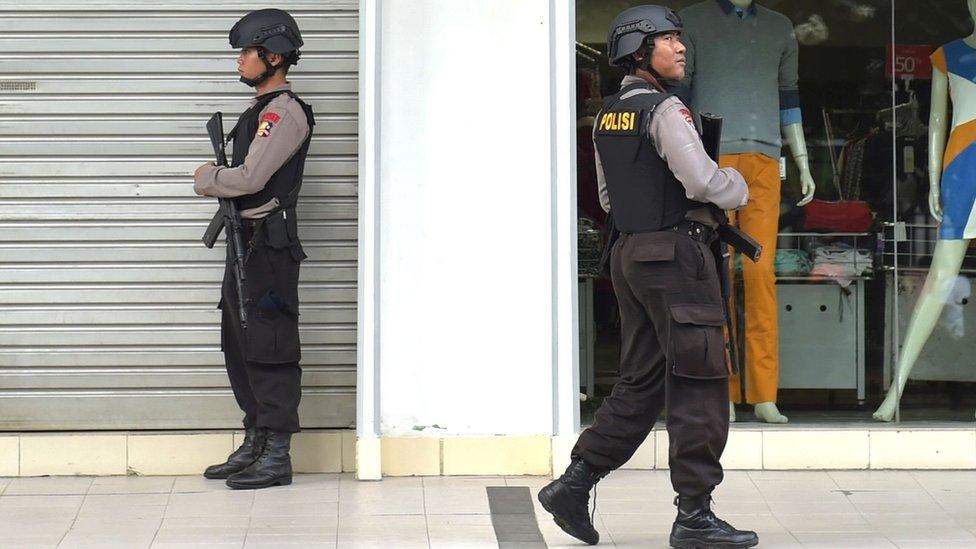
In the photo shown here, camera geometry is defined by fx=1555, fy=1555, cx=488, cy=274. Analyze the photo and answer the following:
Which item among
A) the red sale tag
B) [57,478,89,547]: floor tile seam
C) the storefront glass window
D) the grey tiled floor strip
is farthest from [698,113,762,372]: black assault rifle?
[57,478,89,547]: floor tile seam

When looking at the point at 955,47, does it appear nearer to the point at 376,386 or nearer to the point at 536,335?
the point at 536,335

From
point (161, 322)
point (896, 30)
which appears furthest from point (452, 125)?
point (896, 30)

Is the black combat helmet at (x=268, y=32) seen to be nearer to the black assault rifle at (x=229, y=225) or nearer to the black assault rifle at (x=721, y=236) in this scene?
the black assault rifle at (x=229, y=225)

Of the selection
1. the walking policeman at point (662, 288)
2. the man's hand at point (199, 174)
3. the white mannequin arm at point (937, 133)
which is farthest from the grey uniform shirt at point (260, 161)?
the white mannequin arm at point (937, 133)

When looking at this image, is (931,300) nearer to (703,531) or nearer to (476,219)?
(476,219)

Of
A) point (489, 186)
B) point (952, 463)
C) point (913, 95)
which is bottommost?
point (952, 463)

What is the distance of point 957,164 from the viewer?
7586 millimetres

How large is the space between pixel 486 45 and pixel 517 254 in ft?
3.10

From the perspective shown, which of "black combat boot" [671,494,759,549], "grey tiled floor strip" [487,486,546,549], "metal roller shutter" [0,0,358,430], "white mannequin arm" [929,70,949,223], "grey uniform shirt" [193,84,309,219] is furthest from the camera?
"white mannequin arm" [929,70,949,223]

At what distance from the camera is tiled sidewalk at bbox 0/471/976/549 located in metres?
5.85

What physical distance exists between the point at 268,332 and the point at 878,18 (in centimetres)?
327

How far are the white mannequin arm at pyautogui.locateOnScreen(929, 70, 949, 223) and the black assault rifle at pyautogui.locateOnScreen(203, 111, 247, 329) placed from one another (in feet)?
11.0

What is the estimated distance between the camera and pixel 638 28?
560cm

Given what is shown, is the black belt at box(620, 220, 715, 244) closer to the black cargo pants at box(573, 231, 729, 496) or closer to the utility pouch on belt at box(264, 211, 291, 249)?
the black cargo pants at box(573, 231, 729, 496)
